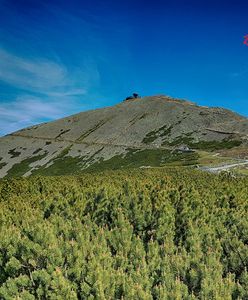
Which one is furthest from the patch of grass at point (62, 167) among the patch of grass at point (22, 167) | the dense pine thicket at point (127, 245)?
the dense pine thicket at point (127, 245)

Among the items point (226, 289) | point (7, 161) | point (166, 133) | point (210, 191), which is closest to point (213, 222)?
point (210, 191)

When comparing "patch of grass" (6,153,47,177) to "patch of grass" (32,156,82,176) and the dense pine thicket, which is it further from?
the dense pine thicket

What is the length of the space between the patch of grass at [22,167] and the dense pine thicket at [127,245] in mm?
152059

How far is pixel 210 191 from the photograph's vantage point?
28297mm

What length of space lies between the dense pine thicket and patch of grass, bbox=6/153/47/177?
5987 inches

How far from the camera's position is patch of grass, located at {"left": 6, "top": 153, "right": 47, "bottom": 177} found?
175 metres

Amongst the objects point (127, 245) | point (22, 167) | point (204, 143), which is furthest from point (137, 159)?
point (127, 245)

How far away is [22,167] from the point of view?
183250 mm

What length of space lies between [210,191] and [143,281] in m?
15.9

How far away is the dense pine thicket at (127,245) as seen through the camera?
531 inches

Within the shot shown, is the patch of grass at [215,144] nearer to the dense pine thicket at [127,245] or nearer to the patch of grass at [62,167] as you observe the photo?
the patch of grass at [62,167]

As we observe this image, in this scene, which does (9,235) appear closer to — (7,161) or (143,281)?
(143,281)

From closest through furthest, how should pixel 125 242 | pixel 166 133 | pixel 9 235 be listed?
pixel 9 235 < pixel 125 242 < pixel 166 133

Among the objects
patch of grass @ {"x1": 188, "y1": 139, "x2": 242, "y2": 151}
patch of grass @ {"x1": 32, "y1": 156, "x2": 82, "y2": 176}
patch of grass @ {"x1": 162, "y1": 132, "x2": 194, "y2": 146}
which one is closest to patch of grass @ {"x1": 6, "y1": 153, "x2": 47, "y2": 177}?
patch of grass @ {"x1": 32, "y1": 156, "x2": 82, "y2": 176}
